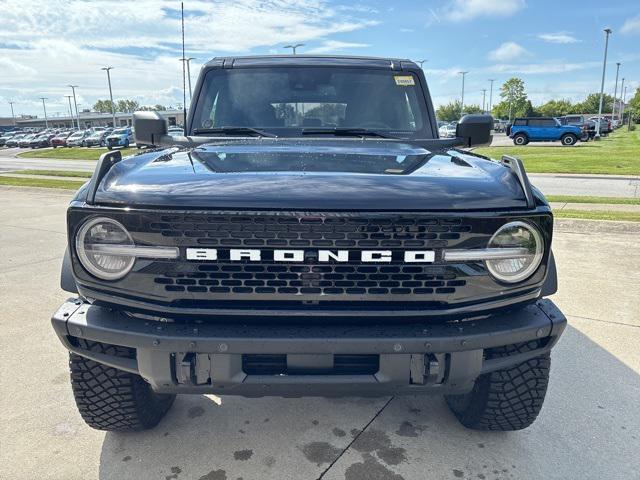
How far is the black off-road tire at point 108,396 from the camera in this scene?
2375mm

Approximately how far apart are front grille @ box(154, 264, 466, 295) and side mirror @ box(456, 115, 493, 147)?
170 cm

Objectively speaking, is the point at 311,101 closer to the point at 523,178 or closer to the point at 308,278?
the point at 523,178

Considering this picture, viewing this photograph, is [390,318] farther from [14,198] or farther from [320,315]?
[14,198]

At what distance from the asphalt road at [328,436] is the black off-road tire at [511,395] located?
0.15 metres

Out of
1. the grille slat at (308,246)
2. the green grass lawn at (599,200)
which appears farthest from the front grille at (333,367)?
the green grass lawn at (599,200)

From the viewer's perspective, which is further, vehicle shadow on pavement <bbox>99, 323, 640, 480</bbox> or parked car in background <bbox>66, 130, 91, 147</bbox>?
parked car in background <bbox>66, 130, 91, 147</bbox>

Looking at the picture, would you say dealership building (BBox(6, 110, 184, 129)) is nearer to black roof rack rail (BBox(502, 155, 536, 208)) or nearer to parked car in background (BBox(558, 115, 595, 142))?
parked car in background (BBox(558, 115, 595, 142))

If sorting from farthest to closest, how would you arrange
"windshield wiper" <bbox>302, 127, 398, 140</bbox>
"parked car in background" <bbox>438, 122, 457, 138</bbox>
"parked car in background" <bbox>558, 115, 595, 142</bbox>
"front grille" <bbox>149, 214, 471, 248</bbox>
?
"parked car in background" <bbox>558, 115, 595, 142</bbox> < "parked car in background" <bbox>438, 122, 457, 138</bbox> < "windshield wiper" <bbox>302, 127, 398, 140</bbox> < "front grille" <bbox>149, 214, 471, 248</bbox>

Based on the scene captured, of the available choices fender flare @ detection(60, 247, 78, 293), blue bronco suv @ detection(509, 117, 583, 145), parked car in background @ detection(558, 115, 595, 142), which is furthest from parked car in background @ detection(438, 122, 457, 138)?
parked car in background @ detection(558, 115, 595, 142)

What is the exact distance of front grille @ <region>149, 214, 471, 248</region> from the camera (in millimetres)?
1896

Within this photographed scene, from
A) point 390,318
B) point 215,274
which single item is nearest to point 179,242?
point 215,274

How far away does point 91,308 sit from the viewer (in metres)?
2.08

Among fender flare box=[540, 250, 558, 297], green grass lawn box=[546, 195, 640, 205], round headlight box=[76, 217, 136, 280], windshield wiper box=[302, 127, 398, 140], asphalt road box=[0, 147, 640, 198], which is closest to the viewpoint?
round headlight box=[76, 217, 136, 280]

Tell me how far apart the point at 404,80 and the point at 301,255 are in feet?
6.93
